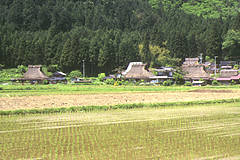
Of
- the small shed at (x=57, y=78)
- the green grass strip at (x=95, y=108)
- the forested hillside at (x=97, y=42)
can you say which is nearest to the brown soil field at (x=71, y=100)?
the green grass strip at (x=95, y=108)

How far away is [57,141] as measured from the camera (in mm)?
8953

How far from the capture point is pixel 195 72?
53969 millimetres

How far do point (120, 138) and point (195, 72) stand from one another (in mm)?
46542

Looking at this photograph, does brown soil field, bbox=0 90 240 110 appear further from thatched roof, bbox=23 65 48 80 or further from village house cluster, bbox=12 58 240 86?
thatched roof, bbox=23 65 48 80

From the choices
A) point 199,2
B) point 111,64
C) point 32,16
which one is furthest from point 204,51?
point 199,2

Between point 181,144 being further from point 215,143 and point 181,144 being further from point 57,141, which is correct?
point 57,141

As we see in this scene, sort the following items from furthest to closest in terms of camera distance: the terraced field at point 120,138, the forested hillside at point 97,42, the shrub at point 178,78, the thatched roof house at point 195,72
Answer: the forested hillside at point 97,42 → the thatched roof house at point 195,72 → the shrub at point 178,78 → the terraced field at point 120,138

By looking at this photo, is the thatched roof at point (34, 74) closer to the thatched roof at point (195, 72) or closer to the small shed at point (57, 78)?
the small shed at point (57, 78)

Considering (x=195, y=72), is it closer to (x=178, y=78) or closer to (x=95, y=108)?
(x=178, y=78)

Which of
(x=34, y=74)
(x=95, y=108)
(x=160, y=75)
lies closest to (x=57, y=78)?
(x=34, y=74)

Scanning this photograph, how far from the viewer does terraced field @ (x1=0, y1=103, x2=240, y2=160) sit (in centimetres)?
759

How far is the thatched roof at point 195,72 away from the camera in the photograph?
5305cm

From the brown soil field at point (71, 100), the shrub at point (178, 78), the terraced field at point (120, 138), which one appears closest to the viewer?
the terraced field at point (120, 138)

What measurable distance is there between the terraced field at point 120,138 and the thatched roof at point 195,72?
135 feet
